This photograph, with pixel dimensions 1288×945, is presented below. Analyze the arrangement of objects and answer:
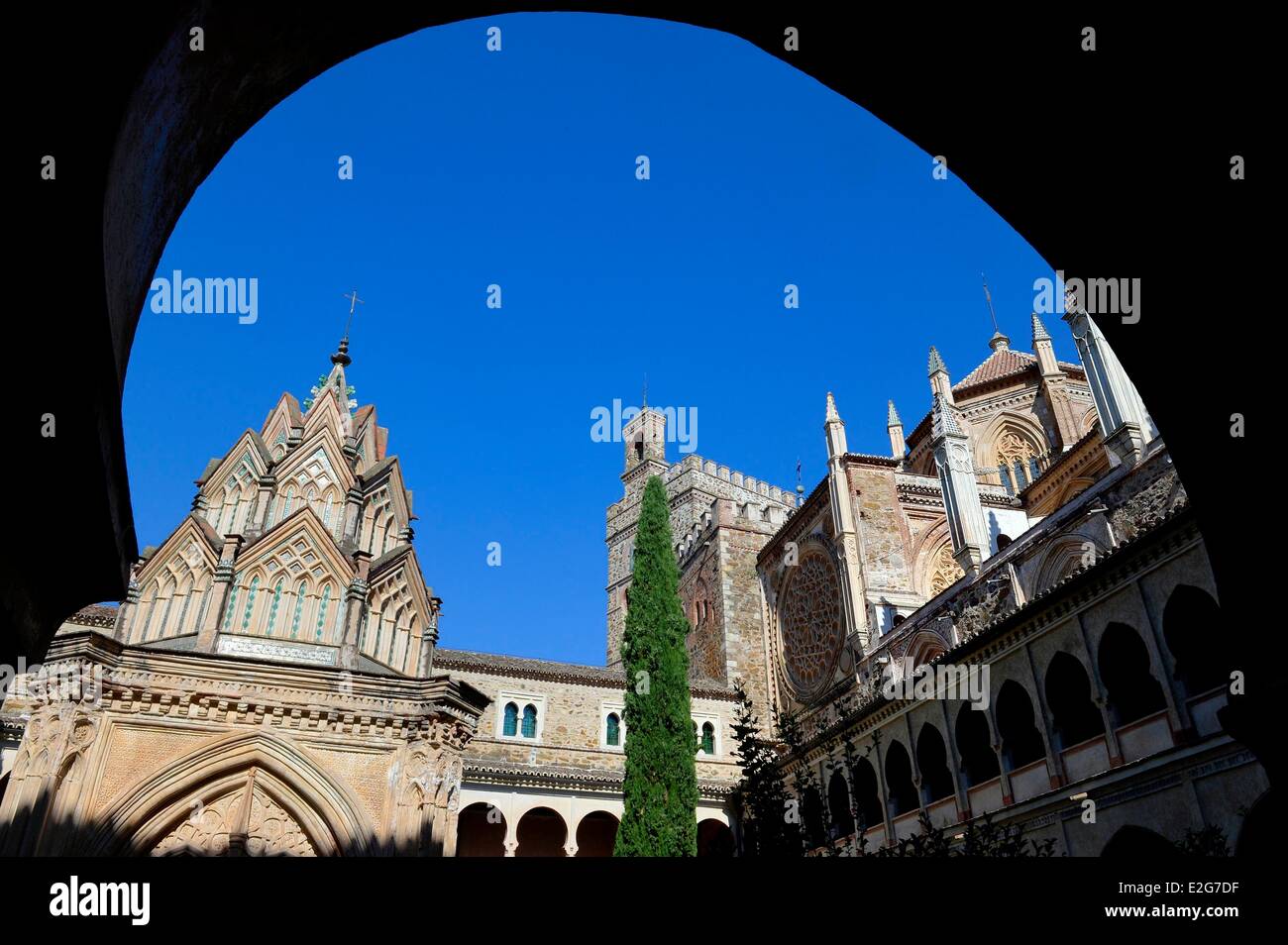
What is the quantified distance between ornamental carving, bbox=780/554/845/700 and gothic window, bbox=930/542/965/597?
11.1ft

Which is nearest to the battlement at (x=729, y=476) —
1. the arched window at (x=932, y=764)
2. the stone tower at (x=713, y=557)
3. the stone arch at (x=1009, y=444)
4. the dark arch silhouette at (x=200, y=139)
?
the stone tower at (x=713, y=557)

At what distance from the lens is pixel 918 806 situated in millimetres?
22094

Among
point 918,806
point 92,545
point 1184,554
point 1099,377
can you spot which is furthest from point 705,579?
point 92,545

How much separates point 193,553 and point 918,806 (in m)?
18.7

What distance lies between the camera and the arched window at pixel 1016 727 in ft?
61.3

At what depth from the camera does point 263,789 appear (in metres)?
13.9

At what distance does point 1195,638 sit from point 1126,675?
196cm

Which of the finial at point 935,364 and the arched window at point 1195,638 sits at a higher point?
the finial at point 935,364

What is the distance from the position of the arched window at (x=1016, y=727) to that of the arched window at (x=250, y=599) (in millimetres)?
16182

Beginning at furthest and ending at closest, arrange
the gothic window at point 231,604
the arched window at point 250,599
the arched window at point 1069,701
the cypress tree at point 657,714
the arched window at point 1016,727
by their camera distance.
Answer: the cypress tree at point 657,714 → the arched window at point 1016,727 → the arched window at point 1069,701 → the arched window at point 250,599 → the gothic window at point 231,604

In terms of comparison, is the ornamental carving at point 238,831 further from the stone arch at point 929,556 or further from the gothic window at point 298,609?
the stone arch at point 929,556

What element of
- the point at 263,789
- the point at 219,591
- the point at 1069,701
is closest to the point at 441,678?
the point at 263,789

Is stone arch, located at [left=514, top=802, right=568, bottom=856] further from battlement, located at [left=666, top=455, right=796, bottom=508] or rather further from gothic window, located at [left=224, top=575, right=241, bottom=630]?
battlement, located at [left=666, top=455, right=796, bottom=508]

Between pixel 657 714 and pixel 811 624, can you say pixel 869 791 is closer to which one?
pixel 657 714
